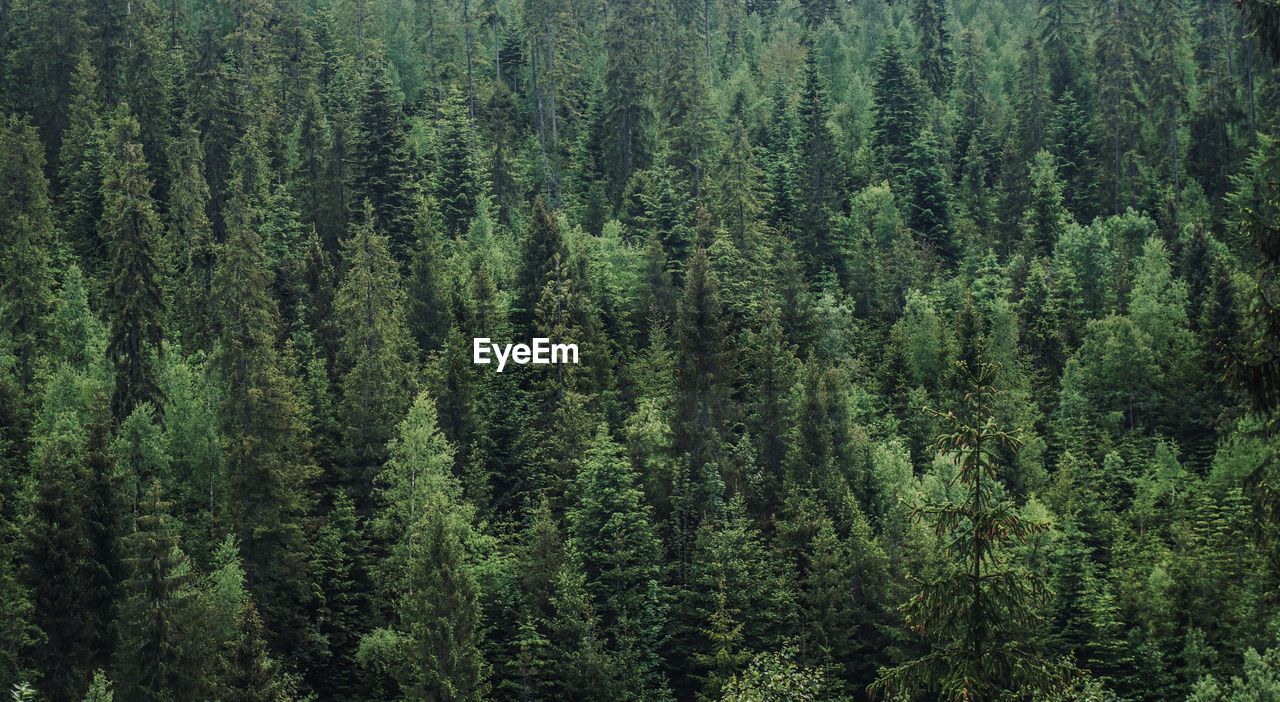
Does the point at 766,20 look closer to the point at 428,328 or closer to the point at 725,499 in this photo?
the point at 428,328

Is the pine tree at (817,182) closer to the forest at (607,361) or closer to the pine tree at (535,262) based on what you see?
→ the forest at (607,361)

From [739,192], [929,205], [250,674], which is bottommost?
[250,674]

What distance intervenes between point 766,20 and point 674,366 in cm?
7954

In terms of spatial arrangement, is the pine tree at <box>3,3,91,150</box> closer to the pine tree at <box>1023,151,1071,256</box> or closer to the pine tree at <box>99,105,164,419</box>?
the pine tree at <box>99,105,164,419</box>

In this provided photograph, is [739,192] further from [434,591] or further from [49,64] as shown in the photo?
[49,64]

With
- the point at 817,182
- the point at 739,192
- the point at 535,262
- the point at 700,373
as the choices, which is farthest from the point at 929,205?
the point at 700,373

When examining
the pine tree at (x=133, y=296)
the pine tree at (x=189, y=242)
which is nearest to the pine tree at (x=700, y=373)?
the pine tree at (x=189, y=242)

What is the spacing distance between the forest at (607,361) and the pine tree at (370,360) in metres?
0.33

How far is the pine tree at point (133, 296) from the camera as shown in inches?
2872

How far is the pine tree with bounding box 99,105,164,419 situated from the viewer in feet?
239

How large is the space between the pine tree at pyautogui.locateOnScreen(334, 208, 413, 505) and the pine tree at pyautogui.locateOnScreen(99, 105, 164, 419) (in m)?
10.2

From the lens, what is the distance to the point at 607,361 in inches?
3250

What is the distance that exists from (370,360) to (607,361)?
14.1m

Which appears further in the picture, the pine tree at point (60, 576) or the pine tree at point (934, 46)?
the pine tree at point (934, 46)
